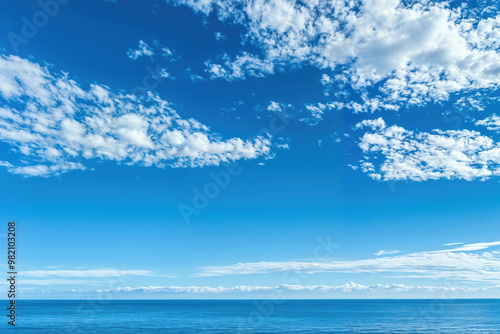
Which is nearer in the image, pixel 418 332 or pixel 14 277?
pixel 14 277

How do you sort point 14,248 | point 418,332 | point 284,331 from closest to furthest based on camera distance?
1. point 14,248
2. point 418,332
3. point 284,331

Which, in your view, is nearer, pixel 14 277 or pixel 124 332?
pixel 14 277

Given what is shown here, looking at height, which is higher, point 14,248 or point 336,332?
point 14,248

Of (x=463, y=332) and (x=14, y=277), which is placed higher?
(x=14, y=277)

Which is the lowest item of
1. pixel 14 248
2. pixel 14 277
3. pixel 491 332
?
pixel 491 332

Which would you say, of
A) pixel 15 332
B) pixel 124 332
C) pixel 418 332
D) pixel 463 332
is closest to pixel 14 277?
pixel 124 332

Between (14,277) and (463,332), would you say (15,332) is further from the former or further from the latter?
(463,332)

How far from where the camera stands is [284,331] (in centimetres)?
7900

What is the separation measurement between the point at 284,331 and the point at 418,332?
96.0 ft

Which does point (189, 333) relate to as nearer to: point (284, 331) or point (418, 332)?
point (284, 331)

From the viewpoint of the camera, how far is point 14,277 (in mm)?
34406

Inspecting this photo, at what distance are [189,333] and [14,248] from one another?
53.7 metres

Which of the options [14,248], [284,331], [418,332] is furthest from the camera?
[284,331]

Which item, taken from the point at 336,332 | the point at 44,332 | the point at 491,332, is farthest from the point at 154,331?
the point at 491,332
